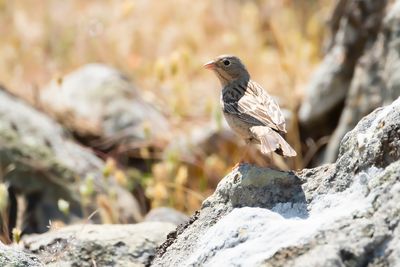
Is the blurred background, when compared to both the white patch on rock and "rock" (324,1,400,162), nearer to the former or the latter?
"rock" (324,1,400,162)

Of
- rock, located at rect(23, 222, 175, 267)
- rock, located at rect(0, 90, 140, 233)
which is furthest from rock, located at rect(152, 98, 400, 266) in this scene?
rock, located at rect(0, 90, 140, 233)

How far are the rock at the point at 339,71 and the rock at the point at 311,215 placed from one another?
4349 millimetres

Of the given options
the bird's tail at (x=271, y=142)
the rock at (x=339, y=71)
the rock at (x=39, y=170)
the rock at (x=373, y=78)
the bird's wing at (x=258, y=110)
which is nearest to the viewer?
the bird's tail at (x=271, y=142)

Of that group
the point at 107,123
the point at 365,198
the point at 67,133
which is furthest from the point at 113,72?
the point at 365,198

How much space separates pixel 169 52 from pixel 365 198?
7.57 meters

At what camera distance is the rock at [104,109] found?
868cm

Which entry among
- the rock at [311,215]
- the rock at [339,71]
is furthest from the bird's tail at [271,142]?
the rock at [339,71]

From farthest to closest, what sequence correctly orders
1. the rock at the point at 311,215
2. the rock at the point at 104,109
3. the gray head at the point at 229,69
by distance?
the rock at the point at 104,109, the gray head at the point at 229,69, the rock at the point at 311,215

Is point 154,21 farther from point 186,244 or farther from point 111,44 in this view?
point 186,244

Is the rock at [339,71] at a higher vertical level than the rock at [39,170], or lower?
higher

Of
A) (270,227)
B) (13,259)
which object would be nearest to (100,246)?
(13,259)

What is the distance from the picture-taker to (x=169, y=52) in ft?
35.7

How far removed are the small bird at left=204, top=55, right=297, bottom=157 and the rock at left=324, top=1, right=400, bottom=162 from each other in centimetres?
210

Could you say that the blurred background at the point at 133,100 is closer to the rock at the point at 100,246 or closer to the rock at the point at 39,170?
the rock at the point at 39,170
